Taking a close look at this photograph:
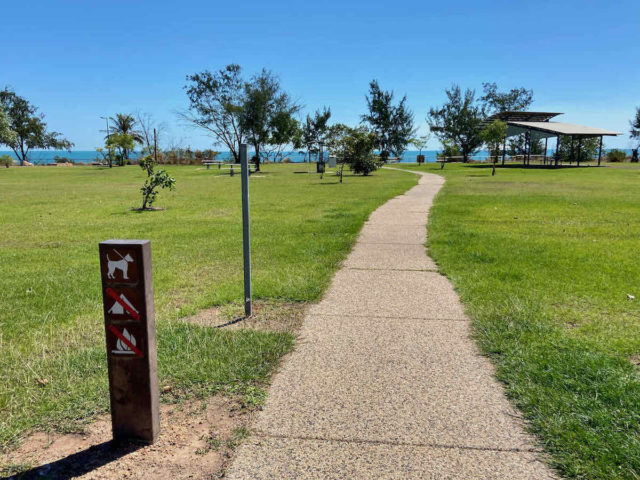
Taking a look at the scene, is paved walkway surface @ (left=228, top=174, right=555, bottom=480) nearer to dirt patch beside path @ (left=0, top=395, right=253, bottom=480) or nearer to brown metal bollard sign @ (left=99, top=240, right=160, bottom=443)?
dirt patch beside path @ (left=0, top=395, right=253, bottom=480)

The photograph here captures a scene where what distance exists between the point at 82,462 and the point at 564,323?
4.07m

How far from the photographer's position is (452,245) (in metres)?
8.34

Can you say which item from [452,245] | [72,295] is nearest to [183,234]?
[72,295]

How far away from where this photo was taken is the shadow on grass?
7.82 ft

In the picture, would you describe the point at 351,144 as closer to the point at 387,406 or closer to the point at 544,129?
the point at 544,129

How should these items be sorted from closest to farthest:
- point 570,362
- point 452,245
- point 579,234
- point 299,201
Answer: point 570,362 < point 452,245 < point 579,234 < point 299,201

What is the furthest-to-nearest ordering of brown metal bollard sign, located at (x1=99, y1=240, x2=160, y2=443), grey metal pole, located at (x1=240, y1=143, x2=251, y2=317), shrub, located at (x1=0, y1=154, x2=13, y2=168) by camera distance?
shrub, located at (x1=0, y1=154, x2=13, y2=168) → grey metal pole, located at (x1=240, y1=143, x2=251, y2=317) → brown metal bollard sign, located at (x1=99, y1=240, x2=160, y2=443)

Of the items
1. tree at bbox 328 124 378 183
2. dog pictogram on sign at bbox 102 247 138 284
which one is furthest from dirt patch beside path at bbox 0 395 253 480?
tree at bbox 328 124 378 183

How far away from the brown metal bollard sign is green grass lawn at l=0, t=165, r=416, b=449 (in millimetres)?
485

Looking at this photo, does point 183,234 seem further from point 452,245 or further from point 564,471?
point 564,471

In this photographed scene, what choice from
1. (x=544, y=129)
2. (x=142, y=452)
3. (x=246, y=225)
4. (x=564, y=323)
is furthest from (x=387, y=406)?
(x=544, y=129)

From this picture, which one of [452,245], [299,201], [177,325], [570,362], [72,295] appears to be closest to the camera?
[570,362]

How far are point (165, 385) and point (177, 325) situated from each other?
4.07 ft

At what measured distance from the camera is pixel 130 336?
257 cm
